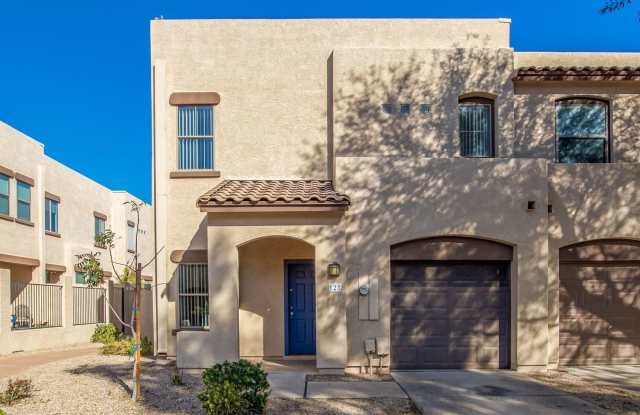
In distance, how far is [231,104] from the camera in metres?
12.8

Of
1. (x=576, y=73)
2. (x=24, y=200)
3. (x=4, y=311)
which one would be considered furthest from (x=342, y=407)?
(x=24, y=200)

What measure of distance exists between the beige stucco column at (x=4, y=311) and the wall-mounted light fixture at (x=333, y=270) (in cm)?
927

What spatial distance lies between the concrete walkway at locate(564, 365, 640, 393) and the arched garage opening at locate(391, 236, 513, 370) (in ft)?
5.17

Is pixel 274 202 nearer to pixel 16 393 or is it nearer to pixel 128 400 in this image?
pixel 128 400

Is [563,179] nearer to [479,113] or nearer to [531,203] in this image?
[531,203]

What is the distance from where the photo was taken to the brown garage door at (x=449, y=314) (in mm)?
11039

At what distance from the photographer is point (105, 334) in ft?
A: 54.0

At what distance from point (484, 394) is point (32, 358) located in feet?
37.5

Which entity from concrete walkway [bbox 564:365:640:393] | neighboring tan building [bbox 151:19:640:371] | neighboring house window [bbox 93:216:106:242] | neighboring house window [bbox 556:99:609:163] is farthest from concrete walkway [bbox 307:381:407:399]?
neighboring house window [bbox 93:216:106:242]

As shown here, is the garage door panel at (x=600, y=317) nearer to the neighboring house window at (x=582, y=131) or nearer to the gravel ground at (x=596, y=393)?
the gravel ground at (x=596, y=393)

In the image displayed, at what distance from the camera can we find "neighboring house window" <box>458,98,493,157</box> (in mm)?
12672

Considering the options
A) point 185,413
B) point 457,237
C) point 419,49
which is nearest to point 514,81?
point 419,49

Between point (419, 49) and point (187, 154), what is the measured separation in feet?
20.6

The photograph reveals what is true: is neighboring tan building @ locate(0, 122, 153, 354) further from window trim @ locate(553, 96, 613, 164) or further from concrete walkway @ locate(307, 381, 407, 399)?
window trim @ locate(553, 96, 613, 164)
